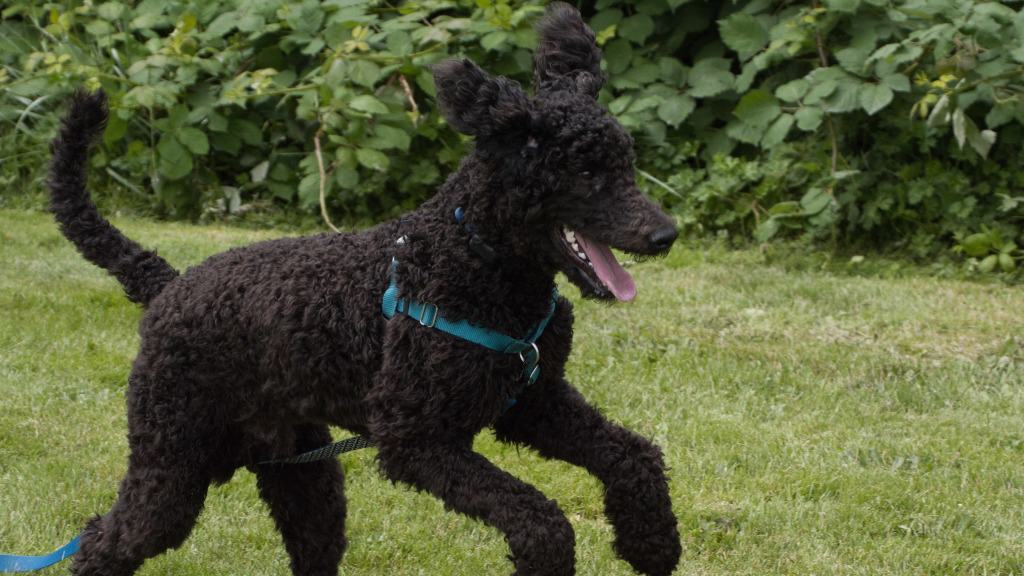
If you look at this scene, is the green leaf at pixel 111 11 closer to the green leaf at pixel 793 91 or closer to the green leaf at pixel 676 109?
the green leaf at pixel 676 109

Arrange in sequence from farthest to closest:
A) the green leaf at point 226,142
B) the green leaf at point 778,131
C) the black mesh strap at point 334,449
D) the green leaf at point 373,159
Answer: the green leaf at point 226,142 < the green leaf at point 373,159 < the green leaf at point 778,131 < the black mesh strap at point 334,449

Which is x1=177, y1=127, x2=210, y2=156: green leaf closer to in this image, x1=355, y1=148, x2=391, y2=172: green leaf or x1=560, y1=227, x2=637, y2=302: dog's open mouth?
x1=355, y1=148, x2=391, y2=172: green leaf

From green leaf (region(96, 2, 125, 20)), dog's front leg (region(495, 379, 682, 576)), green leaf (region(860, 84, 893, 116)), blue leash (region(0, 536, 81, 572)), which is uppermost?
dog's front leg (region(495, 379, 682, 576))

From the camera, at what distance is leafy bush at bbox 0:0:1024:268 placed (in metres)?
7.79

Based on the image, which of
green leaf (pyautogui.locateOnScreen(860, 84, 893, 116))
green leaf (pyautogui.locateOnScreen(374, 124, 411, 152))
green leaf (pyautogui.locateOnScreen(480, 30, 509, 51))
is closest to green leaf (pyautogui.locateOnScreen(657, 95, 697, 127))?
green leaf (pyautogui.locateOnScreen(480, 30, 509, 51))

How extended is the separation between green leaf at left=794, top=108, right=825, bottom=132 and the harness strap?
4876 millimetres

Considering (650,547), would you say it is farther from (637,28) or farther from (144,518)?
(637,28)

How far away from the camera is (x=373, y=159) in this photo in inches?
341

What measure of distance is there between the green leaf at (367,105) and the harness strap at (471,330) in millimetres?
5318

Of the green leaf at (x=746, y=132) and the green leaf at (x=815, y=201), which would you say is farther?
the green leaf at (x=746, y=132)

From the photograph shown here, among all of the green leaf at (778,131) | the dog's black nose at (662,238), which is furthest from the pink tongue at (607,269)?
the green leaf at (778,131)

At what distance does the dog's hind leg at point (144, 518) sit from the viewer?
3.56 meters

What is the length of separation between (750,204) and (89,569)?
5679 millimetres

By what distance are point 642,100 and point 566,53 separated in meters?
5.22
